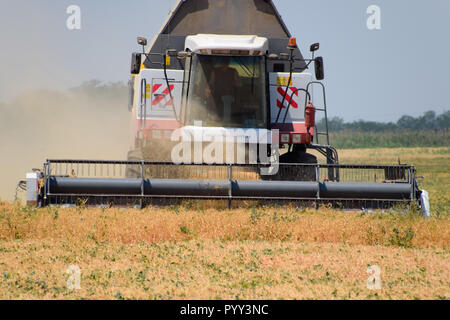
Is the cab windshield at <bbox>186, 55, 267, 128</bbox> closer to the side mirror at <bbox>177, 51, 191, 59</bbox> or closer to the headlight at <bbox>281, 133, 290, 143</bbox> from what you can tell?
the side mirror at <bbox>177, 51, 191, 59</bbox>

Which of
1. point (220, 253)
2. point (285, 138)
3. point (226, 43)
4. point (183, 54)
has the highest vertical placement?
point (226, 43)

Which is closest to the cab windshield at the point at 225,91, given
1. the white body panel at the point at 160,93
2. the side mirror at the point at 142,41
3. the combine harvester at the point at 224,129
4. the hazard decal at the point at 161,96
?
the combine harvester at the point at 224,129

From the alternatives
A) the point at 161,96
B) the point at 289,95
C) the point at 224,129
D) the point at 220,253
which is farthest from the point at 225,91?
the point at 220,253

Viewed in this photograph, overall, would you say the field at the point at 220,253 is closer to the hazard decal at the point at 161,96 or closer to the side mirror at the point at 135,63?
the hazard decal at the point at 161,96

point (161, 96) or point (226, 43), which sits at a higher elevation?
point (226, 43)

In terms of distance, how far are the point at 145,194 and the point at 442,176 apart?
63.1ft

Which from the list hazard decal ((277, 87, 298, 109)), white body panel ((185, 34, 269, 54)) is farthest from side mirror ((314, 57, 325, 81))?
white body panel ((185, 34, 269, 54))

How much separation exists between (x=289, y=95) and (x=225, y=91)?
1369 millimetres

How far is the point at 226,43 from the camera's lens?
1099 cm

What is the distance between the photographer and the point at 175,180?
983 cm

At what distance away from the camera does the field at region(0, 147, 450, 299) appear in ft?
18.3

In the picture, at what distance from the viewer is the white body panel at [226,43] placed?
1091 centimetres

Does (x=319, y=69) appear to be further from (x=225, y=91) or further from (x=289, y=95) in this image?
Answer: (x=225, y=91)
